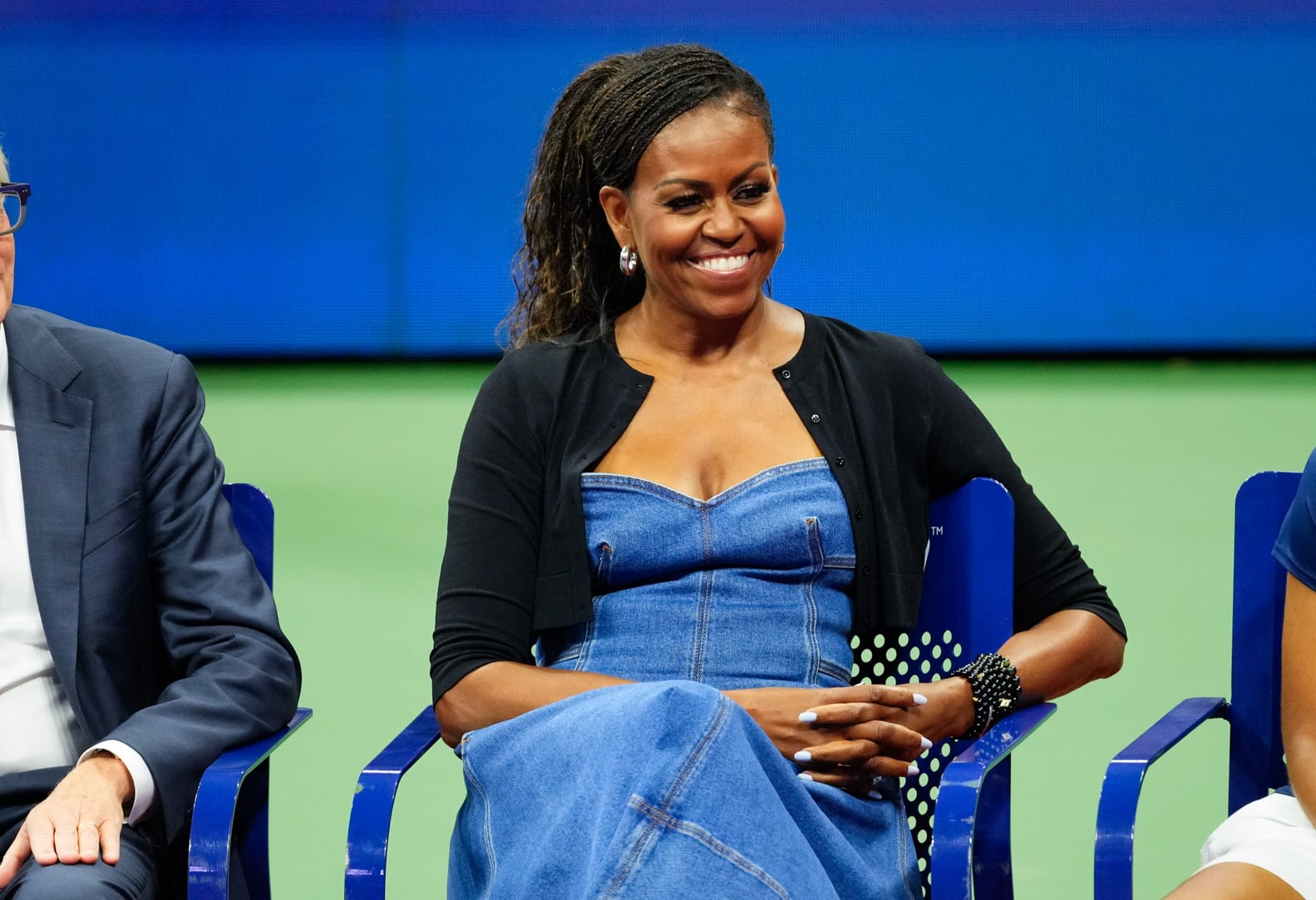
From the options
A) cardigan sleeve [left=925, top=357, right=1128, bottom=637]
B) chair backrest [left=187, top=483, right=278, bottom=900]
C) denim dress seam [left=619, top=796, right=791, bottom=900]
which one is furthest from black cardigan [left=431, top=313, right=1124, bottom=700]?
denim dress seam [left=619, top=796, right=791, bottom=900]

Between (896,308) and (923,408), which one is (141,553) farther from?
(896,308)

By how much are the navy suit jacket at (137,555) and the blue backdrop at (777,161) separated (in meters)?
5.64

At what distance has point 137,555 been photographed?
2211mm

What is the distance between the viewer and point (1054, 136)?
25.7 ft

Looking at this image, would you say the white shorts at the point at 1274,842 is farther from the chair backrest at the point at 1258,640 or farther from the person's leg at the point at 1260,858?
the chair backrest at the point at 1258,640

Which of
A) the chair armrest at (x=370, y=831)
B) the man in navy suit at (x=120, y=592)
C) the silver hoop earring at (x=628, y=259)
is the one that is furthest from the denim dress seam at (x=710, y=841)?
the silver hoop earring at (x=628, y=259)

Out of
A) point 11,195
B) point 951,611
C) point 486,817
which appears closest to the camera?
point 486,817

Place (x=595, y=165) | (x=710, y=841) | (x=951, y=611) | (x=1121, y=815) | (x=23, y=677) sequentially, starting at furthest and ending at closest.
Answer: (x=595, y=165) → (x=951, y=611) → (x=23, y=677) → (x=1121, y=815) → (x=710, y=841)

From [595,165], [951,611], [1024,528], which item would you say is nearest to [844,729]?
[951,611]

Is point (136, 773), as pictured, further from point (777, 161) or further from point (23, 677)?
point (777, 161)

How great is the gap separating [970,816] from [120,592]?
105 cm

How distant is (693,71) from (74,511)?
1.01 metres

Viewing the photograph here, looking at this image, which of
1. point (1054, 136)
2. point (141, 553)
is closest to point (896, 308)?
point (1054, 136)

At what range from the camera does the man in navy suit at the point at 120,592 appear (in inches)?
82.4
